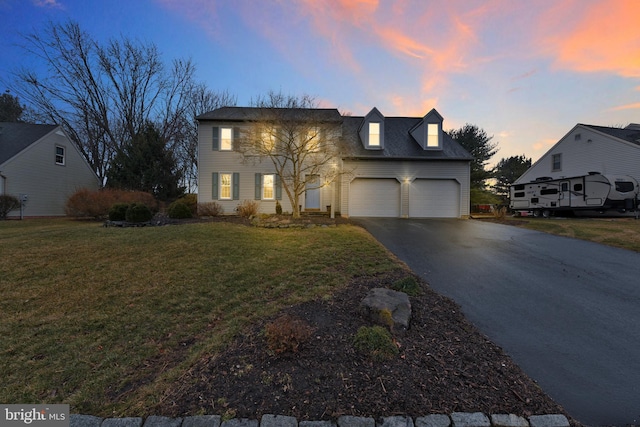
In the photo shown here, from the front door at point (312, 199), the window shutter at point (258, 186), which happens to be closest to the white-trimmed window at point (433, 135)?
the front door at point (312, 199)

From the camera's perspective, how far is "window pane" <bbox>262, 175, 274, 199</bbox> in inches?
614

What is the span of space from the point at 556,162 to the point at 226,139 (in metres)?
23.8

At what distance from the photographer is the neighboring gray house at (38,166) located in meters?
14.9

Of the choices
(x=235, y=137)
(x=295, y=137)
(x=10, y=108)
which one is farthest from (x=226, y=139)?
(x=10, y=108)

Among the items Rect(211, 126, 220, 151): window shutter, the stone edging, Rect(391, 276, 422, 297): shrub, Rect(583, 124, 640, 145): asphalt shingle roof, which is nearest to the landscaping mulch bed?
the stone edging

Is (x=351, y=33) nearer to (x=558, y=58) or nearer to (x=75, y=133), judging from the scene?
(x=558, y=58)

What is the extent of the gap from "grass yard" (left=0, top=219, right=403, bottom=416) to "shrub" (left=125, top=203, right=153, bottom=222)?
10.2 feet

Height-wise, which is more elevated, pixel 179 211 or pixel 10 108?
pixel 10 108

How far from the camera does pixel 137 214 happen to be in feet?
35.3

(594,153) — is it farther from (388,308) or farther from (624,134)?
(388,308)

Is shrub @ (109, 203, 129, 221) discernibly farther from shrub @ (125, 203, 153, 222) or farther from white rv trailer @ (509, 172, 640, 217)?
white rv trailer @ (509, 172, 640, 217)

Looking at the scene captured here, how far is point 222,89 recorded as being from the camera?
26266mm

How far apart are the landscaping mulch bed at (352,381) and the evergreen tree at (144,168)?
1847cm

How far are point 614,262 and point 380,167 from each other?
1042cm
